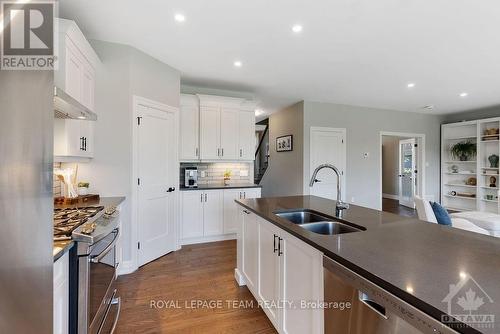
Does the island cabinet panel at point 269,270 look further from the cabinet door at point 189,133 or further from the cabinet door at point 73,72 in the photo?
the cabinet door at point 189,133

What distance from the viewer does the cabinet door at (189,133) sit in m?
3.96

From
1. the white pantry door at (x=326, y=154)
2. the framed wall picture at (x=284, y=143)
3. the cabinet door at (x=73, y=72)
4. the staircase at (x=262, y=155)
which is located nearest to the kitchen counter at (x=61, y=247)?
the cabinet door at (x=73, y=72)

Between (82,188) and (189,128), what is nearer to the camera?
(82,188)

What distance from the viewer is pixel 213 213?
3904mm

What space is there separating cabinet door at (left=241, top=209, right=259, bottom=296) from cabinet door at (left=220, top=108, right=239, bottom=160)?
207 cm

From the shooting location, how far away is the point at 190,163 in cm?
424

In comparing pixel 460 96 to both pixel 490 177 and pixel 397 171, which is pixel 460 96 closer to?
pixel 490 177

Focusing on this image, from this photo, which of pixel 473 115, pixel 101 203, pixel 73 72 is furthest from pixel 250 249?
pixel 473 115

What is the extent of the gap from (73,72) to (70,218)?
1.37m

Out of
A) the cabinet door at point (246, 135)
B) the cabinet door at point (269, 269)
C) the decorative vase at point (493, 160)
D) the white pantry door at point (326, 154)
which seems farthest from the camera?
the decorative vase at point (493, 160)

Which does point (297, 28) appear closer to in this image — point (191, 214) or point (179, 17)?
point (179, 17)

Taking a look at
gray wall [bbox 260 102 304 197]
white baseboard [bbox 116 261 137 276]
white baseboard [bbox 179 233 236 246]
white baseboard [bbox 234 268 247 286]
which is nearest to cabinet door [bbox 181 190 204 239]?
white baseboard [bbox 179 233 236 246]

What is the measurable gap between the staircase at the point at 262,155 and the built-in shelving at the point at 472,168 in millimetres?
4964

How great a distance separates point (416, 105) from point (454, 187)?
2834 mm
